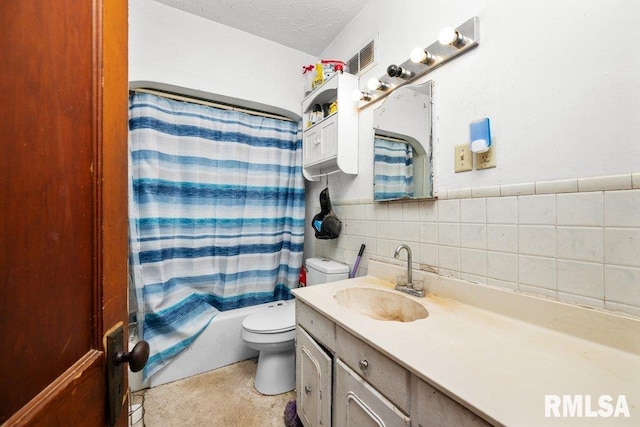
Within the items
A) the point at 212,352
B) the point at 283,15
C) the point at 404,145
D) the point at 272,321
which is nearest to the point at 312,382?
the point at 272,321

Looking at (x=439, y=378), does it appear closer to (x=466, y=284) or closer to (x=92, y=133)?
(x=466, y=284)

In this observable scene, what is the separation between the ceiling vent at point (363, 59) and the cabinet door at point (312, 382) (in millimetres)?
1599

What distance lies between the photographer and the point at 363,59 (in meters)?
1.63

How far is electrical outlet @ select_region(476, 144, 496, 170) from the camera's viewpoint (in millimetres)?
967

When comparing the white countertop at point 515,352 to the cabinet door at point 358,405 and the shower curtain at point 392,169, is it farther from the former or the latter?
the shower curtain at point 392,169

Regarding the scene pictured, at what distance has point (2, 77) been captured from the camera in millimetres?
260

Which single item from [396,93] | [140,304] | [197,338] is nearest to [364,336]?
[396,93]

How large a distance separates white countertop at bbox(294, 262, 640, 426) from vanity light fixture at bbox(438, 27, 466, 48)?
3.26ft

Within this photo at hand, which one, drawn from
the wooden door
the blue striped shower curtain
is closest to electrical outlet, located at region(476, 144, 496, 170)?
the wooden door

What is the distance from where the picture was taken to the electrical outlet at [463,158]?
1046 millimetres

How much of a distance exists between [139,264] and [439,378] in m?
1.75

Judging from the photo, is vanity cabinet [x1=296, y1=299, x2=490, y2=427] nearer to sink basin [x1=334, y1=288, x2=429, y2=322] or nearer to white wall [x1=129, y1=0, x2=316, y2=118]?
sink basin [x1=334, y1=288, x2=429, y2=322]

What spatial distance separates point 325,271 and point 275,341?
50 centimetres

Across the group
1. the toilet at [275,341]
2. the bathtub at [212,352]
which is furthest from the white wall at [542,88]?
the bathtub at [212,352]
